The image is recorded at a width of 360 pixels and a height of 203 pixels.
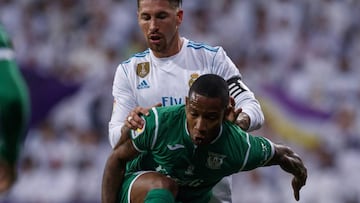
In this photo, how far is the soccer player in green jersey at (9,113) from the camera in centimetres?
426

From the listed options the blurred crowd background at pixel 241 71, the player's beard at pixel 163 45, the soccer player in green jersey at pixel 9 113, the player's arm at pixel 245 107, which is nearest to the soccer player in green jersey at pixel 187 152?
the player's arm at pixel 245 107

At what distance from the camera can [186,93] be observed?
6289 mm

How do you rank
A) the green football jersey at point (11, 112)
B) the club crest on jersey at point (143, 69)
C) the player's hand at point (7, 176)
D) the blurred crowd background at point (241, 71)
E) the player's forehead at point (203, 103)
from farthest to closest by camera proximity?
the blurred crowd background at point (241, 71)
the club crest on jersey at point (143, 69)
the player's forehead at point (203, 103)
the player's hand at point (7, 176)
the green football jersey at point (11, 112)

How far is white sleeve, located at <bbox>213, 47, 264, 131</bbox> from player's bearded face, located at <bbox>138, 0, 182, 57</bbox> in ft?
1.14

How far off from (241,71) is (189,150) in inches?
250

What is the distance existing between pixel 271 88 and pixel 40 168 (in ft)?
9.22

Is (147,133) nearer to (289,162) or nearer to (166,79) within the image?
(166,79)

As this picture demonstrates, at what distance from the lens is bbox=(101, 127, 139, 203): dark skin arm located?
5.94 m

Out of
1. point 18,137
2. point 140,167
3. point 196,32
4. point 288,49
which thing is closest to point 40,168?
point 196,32

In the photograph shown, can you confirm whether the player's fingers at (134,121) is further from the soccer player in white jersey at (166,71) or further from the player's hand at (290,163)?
the player's hand at (290,163)

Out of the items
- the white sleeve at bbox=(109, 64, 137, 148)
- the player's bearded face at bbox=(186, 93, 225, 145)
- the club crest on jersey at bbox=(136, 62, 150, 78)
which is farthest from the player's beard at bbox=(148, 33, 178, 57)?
the player's bearded face at bbox=(186, 93, 225, 145)

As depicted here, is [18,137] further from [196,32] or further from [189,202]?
[196,32]

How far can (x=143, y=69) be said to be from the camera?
6.38 metres

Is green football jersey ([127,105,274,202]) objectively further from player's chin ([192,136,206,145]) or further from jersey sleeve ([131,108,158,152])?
player's chin ([192,136,206,145])
